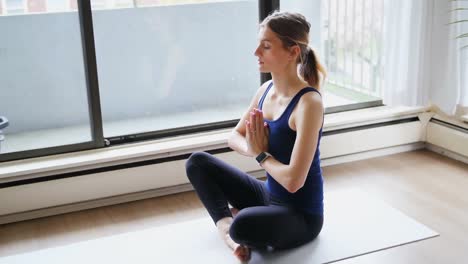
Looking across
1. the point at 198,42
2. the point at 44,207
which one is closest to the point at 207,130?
the point at 198,42

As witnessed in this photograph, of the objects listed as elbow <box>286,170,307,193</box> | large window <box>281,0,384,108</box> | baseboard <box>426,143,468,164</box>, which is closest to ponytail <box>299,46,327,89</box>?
elbow <box>286,170,307,193</box>

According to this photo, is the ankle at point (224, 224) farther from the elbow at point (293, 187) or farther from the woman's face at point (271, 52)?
the woman's face at point (271, 52)

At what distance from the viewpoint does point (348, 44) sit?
3781 mm

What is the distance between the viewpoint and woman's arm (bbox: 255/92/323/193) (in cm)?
218

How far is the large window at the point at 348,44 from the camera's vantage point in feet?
12.0

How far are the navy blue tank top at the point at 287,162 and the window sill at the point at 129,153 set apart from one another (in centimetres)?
85

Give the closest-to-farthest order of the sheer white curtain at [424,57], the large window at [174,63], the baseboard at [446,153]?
the large window at [174,63] < the sheer white curtain at [424,57] < the baseboard at [446,153]

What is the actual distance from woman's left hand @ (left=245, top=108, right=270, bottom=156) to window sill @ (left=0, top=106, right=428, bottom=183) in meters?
0.85

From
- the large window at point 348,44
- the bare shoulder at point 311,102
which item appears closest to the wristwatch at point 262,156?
the bare shoulder at point 311,102

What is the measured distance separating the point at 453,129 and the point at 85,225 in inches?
85.3

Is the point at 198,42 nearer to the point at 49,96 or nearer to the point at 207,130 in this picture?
the point at 207,130

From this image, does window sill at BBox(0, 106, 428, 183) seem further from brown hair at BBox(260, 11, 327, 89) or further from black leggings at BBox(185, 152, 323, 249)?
brown hair at BBox(260, 11, 327, 89)

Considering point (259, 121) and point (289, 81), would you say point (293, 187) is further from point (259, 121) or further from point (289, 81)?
point (289, 81)

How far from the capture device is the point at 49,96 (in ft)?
10.2
